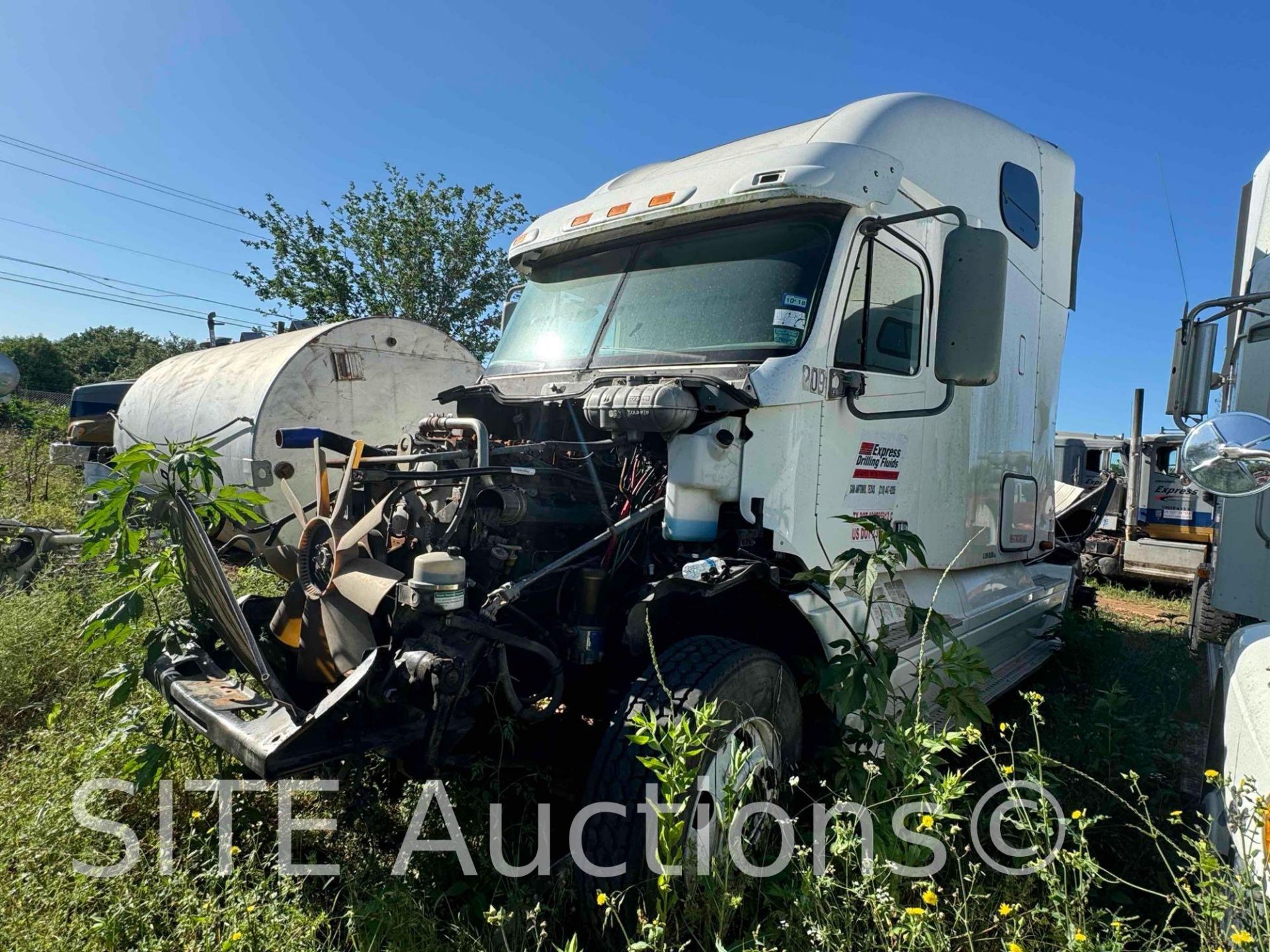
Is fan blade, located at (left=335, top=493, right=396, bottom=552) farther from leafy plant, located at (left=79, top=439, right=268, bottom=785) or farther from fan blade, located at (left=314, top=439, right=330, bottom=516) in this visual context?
leafy plant, located at (left=79, top=439, right=268, bottom=785)

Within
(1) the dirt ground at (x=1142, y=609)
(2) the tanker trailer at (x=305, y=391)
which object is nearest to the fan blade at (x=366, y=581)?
(2) the tanker trailer at (x=305, y=391)

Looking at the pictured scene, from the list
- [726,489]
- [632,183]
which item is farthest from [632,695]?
[632,183]

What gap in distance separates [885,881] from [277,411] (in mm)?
6162

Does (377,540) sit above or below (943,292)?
below

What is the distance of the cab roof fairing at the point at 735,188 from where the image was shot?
10.5 feet

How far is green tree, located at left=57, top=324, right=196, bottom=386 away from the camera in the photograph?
3994 centimetres

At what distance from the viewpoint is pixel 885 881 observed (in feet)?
7.30

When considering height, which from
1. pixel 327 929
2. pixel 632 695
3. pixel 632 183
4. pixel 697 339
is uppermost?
pixel 632 183

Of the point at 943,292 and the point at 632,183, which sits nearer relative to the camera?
the point at 943,292

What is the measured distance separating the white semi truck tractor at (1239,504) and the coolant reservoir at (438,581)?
7.31 feet

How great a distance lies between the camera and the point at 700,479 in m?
3.03

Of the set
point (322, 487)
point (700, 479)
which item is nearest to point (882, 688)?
Result: point (700, 479)

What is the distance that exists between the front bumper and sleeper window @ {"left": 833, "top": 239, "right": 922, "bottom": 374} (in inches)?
91.9

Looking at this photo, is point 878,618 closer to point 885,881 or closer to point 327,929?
point 885,881
